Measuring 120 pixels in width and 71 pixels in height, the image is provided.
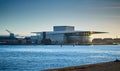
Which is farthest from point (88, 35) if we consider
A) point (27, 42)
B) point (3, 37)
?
point (3, 37)

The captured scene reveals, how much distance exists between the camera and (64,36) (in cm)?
13838

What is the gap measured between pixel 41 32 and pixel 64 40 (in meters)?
11.2

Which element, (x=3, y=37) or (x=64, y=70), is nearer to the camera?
(x=64, y=70)

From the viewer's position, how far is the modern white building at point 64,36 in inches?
5468

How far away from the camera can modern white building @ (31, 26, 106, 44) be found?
139m

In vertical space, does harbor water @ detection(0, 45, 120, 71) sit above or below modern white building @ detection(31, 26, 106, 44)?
below

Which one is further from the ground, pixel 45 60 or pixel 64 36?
pixel 64 36

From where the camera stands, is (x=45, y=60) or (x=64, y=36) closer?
(x=45, y=60)

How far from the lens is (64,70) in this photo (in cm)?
1189

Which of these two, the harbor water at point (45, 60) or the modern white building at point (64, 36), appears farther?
the modern white building at point (64, 36)

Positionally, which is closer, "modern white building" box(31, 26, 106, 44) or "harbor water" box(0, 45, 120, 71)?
"harbor water" box(0, 45, 120, 71)

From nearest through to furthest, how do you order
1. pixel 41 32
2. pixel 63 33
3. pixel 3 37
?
pixel 63 33 → pixel 41 32 → pixel 3 37

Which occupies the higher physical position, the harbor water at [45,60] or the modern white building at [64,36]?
the modern white building at [64,36]

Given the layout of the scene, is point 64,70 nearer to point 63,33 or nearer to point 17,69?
point 17,69
